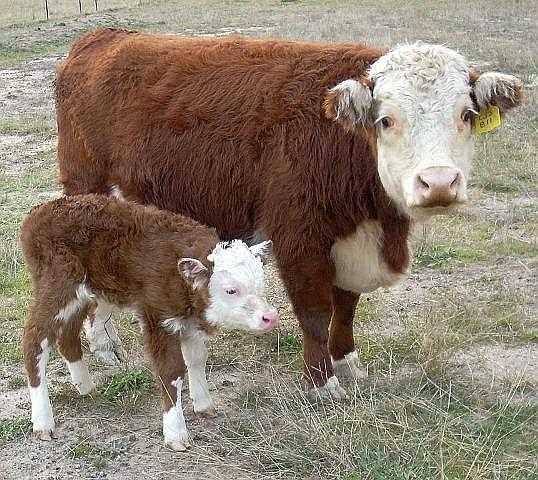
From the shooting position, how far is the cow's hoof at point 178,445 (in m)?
4.33

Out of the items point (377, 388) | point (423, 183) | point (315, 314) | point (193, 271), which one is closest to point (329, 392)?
point (377, 388)

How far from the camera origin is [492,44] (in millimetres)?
17484

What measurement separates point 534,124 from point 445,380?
651 centimetres

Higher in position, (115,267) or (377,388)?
(115,267)

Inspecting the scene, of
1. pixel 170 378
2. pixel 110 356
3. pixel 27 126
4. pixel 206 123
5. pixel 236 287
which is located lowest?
pixel 110 356

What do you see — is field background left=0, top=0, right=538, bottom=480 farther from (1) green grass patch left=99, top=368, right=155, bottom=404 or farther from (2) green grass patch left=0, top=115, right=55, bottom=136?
(2) green grass patch left=0, top=115, right=55, bottom=136

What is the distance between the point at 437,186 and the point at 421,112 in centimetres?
47

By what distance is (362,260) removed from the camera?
4785mm

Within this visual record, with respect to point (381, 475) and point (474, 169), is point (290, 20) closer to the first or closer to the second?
point (474, 169)

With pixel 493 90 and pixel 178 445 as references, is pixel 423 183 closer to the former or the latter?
pixel 493 90

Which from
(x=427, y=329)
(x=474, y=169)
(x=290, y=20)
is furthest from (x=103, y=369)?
(x=290, y=20)

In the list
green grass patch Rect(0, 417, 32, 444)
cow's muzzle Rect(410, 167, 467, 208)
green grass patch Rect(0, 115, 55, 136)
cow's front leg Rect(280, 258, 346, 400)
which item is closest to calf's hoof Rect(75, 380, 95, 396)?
green grass patch Rect(0, 417, 32, 444)

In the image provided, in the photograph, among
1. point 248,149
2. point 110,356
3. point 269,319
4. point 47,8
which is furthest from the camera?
point 47,8

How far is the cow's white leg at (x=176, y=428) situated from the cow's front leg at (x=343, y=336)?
46.8 inches
